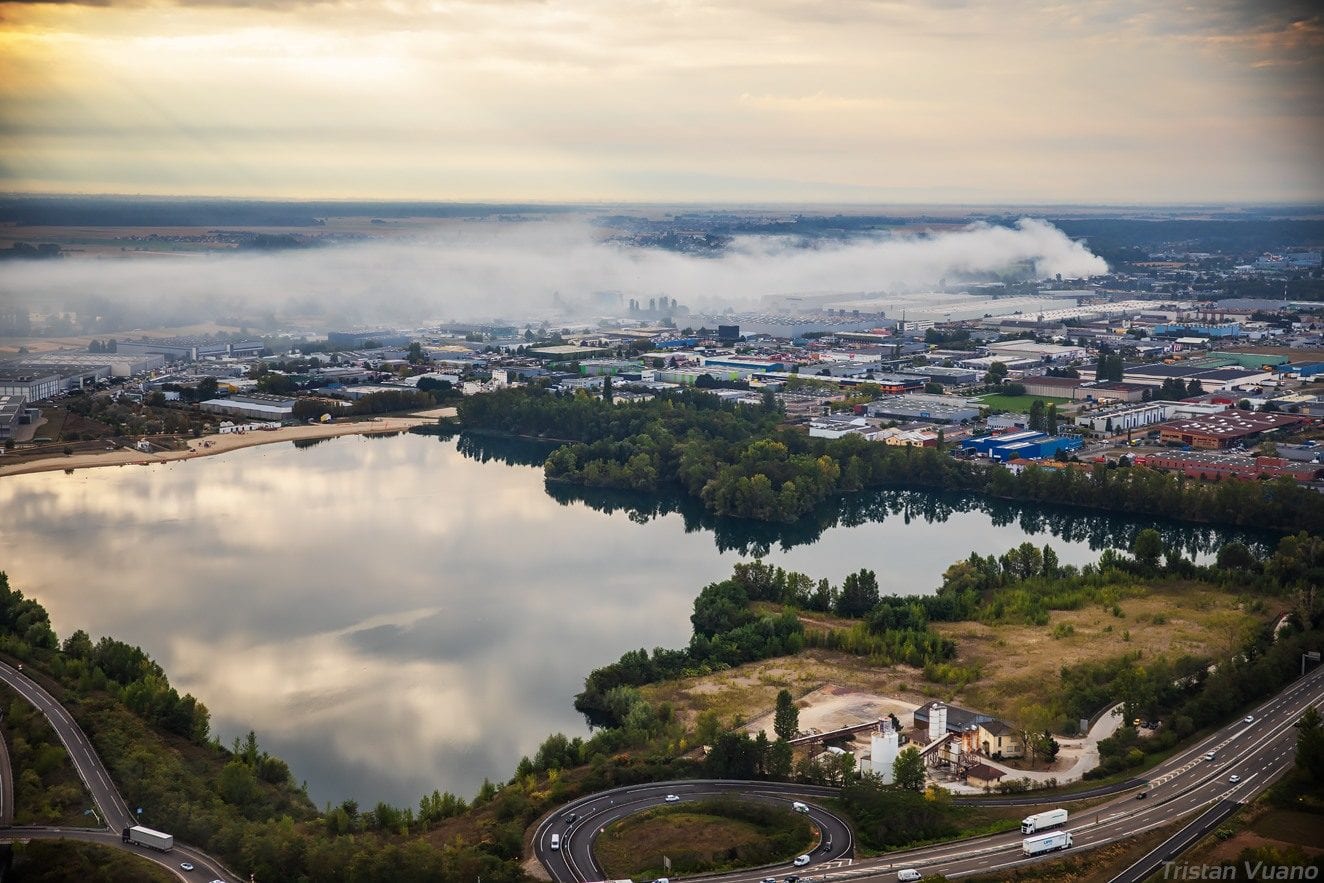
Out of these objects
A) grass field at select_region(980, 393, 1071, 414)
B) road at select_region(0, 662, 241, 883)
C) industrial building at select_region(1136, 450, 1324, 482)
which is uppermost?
grass field at select_region(980, 393, 1071, 414)

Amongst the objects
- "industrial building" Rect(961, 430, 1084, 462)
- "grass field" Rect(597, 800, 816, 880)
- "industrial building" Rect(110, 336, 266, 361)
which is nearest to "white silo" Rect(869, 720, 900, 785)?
"grass field" Rect(597, 800, 816, 880)

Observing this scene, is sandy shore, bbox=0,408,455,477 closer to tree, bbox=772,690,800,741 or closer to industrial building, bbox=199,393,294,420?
industrial building, bbox=199,393,294,420

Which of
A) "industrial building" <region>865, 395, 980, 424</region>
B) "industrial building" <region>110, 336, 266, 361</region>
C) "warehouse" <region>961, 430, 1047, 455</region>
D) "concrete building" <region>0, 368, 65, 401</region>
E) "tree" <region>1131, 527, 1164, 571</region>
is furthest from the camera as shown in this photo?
"industrial building" <region>110, 336, 266, 361</region>

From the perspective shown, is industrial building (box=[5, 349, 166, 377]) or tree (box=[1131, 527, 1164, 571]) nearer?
tree (box=[1131, 527, 1164, 571])

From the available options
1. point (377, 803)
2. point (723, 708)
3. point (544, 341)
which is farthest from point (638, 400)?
point (377, 803)

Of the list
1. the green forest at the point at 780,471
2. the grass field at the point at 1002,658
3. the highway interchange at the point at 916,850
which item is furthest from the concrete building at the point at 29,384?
the grass field at the point at 1002,658

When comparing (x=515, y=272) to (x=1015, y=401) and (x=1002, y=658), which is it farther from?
(x=1002, y=658)

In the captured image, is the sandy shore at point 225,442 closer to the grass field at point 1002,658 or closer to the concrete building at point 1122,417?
the concrete building at point 1122,417
